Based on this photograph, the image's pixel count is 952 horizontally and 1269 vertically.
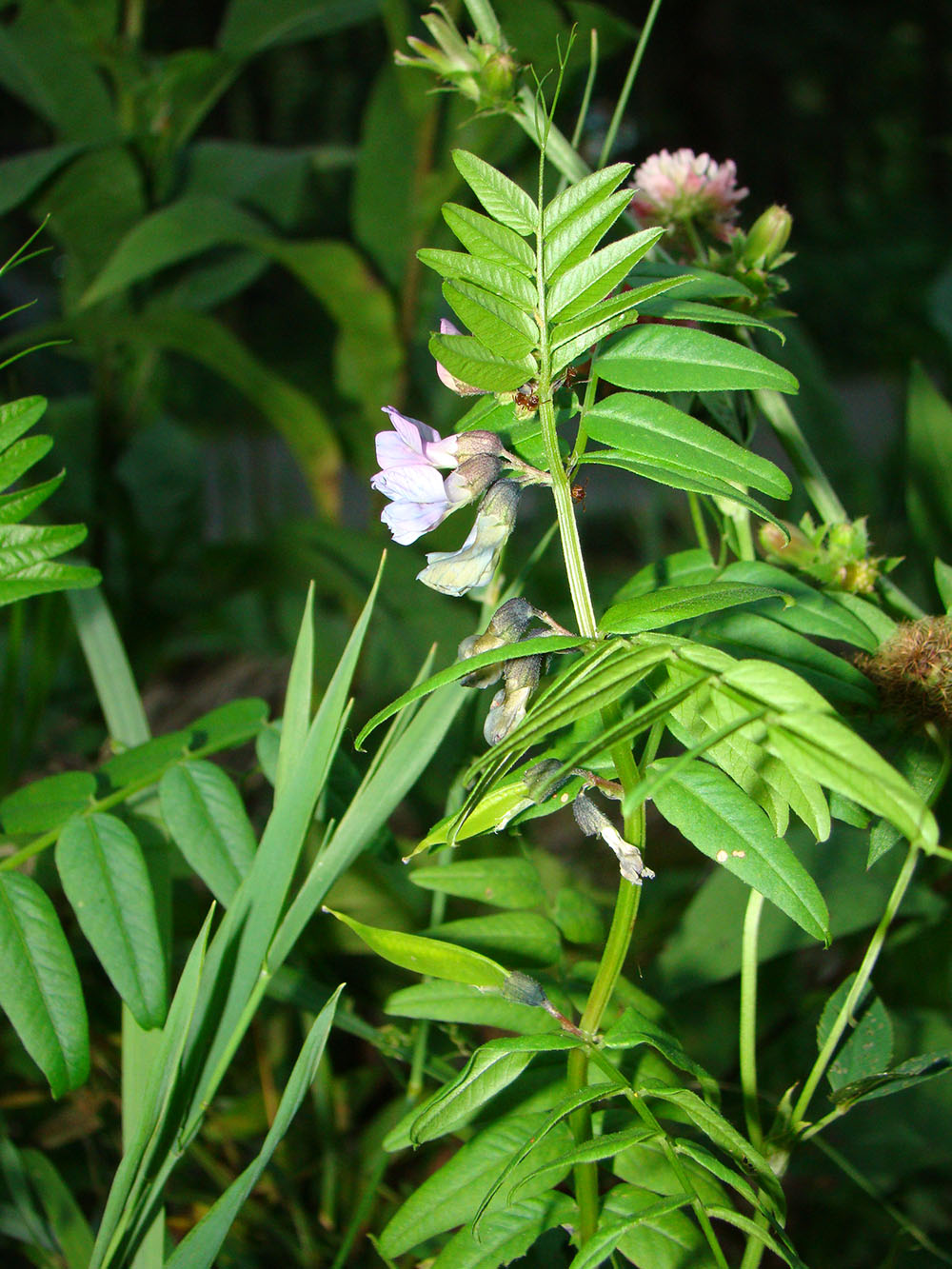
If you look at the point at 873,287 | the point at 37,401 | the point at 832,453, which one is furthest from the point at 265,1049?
the point at 873,287

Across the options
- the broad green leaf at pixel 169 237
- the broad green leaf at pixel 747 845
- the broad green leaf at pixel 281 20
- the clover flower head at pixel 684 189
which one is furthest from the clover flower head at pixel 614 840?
the broad green leaf at pixel 281 20

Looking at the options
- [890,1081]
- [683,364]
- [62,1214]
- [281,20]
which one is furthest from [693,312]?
[281,20]

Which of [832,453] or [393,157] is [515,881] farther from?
[393,157]

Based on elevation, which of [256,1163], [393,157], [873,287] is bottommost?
[873,287]

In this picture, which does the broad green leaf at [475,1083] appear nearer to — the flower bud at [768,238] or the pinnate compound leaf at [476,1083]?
the pinnate compound leaf at [476,1083]

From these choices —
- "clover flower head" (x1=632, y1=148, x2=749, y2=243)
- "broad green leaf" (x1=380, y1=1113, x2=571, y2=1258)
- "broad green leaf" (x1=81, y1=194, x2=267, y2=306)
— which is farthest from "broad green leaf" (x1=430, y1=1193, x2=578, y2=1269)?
"broad green leaf" (x1=81, y1=194, x2=267, y2=306)

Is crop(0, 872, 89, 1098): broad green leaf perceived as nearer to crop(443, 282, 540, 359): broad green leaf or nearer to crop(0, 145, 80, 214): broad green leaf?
crop(443, 282, 540, 359): broad green leaf
